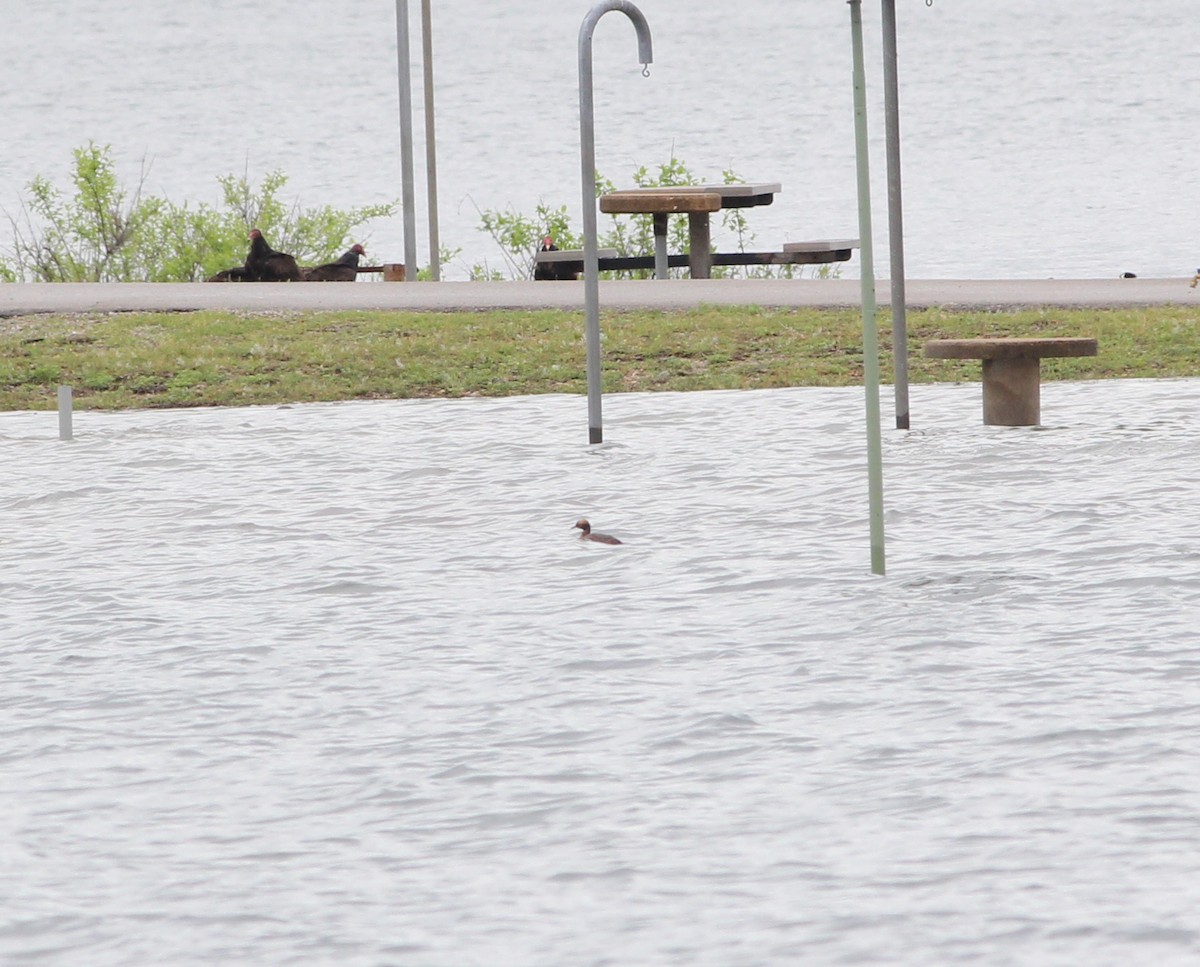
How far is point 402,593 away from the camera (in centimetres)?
747

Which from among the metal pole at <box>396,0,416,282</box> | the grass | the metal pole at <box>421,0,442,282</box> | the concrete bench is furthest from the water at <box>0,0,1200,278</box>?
the concrete bench

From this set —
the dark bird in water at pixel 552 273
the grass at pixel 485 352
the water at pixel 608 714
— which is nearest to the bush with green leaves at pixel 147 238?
the dark bird in water at pixel 552 273

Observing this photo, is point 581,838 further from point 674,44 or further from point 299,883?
point 674,44

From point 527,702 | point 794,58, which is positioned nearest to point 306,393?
point 527,702

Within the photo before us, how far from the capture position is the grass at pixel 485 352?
14.0m

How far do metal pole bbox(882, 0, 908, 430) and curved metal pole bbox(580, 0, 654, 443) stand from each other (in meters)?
1.11

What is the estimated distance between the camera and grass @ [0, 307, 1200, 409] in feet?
45.8

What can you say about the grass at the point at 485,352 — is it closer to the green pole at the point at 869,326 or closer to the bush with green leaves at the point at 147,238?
the green pole at the point at 869,326

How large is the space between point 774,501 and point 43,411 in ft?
20.2

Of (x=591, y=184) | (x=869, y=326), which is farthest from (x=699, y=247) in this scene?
(x=869, y=326)

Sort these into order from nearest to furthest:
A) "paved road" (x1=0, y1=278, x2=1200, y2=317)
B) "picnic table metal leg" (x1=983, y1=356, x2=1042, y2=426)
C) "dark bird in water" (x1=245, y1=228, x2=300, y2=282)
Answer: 1. "picnic table metal leg" (x1=983, y1=356, x2=1042, y2=426)
2. "paved road" (x1=0, y1=278, x2=1200, y2=317)
3. "dark bird in water" (x1=245, y1=228, x2=300, y2=282)

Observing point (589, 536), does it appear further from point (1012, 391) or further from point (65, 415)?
point (65, 415)

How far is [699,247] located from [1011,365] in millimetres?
10486

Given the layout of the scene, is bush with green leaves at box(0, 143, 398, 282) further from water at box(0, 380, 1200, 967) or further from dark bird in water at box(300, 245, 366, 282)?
water at box(0, 380, 1200, 967)
